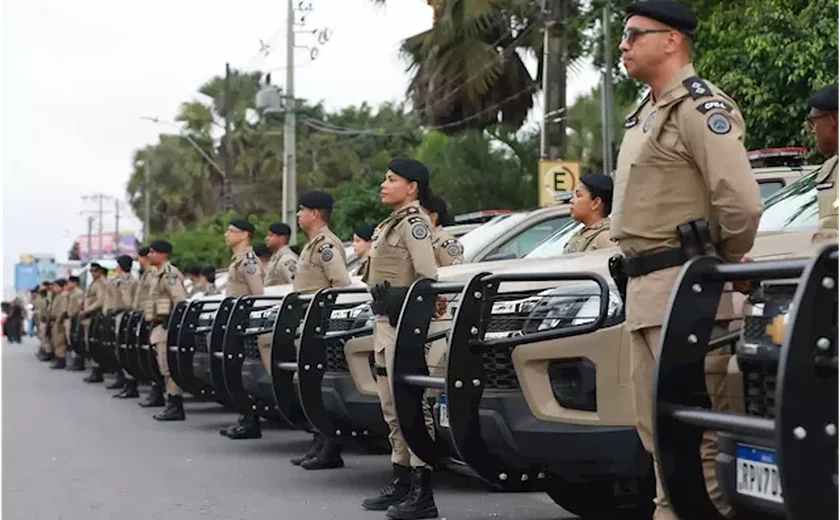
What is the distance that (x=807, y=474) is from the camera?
11.9ft

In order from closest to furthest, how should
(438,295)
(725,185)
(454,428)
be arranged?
1. (725,185)
2. (454,428)
3. (438,295)

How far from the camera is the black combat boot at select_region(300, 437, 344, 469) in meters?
9.91

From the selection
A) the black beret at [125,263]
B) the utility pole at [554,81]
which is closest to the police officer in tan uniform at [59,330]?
the black beret at [125,263]

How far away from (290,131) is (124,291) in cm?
1442

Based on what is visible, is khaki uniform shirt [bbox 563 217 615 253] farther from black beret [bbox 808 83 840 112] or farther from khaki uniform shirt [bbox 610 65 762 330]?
khaki uniform shirt [bbox 610 65 762 330]

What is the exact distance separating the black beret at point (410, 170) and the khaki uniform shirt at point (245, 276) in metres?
4.47

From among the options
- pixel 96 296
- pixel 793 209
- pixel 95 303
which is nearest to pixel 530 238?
pixel 793 209

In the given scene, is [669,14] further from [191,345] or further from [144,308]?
[144,308]

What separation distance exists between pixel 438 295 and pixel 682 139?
2.16 metres

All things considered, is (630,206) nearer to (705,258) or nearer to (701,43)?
(705,258)

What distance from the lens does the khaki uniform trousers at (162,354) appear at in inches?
565

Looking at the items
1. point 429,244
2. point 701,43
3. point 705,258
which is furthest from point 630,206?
point 701,43

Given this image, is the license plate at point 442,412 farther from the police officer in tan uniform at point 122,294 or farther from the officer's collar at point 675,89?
the police officer in tan uniform at point 122,294

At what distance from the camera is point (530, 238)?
11.2 metres
